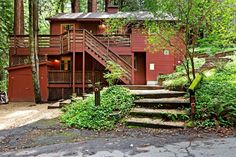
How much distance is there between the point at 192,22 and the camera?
9.23 meters

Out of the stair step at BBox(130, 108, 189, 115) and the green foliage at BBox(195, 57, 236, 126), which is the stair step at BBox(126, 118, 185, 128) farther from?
the green foliage at BBox(195, 57, 236, 126)

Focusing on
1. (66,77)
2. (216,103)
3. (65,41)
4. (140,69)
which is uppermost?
(65,41)

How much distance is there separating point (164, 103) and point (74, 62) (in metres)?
10.7

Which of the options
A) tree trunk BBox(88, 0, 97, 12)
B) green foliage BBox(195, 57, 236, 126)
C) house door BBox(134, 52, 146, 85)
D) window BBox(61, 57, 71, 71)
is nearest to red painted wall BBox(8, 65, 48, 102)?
window BBox(61, 57, 71, 71)

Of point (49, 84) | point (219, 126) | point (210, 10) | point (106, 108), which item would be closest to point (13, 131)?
point (106, 108)

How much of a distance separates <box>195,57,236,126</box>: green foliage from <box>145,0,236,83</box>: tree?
2.84 feet

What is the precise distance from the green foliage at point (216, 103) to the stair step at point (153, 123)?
1.95 feet

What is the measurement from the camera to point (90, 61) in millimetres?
21812

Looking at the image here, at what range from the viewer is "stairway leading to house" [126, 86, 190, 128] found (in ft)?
26.8

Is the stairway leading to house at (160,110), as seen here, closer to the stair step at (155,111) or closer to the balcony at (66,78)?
the stair step at (155,111)

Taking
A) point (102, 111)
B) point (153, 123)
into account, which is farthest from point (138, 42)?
point (153, 123)

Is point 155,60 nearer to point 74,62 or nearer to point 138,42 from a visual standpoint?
point 138,42

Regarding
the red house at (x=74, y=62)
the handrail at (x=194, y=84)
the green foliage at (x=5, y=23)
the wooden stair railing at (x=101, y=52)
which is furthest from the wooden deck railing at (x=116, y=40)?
the handrail at (x=194, y=84)

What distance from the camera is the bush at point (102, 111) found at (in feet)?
28.2
